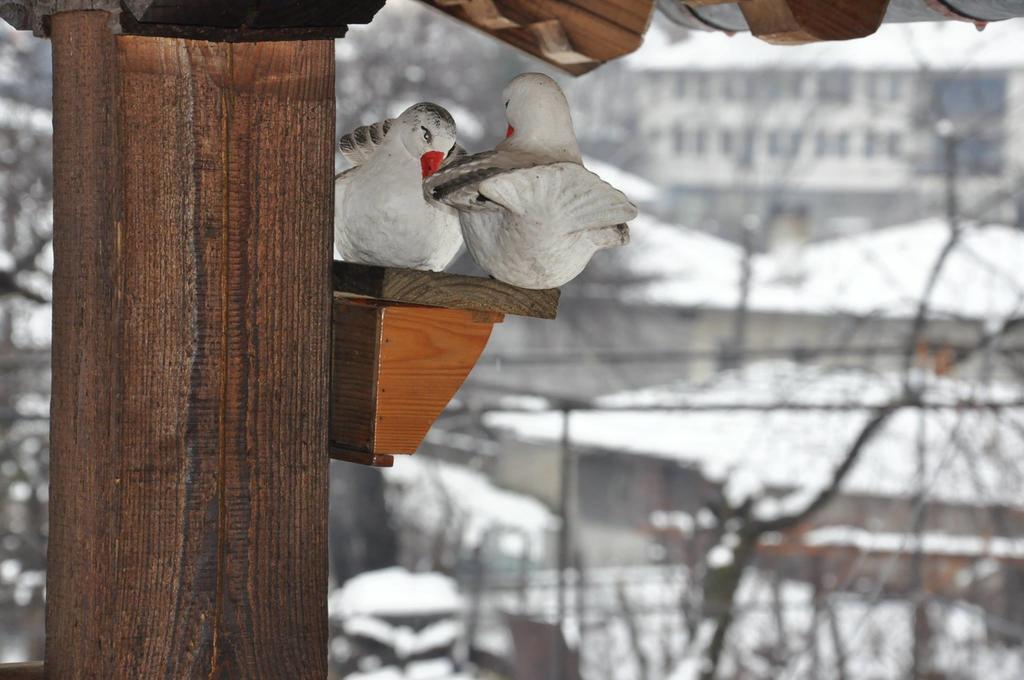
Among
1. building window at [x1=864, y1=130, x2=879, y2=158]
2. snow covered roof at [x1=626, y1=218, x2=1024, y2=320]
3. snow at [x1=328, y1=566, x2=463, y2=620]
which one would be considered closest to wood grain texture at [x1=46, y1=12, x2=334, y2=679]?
snow at [x1=328, y1=566, x2=463, y2=620]

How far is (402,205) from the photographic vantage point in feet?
3.24

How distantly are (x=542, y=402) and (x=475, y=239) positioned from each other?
4.01m

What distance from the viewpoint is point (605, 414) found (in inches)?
183

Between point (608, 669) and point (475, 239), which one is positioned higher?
point (475, 239)

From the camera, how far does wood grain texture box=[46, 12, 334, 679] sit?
0.82m

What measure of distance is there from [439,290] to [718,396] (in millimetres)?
3984

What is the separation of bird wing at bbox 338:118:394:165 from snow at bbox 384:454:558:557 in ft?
11.1

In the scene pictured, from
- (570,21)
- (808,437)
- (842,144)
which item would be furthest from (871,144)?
(570,21)

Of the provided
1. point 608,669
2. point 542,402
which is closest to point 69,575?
point 608,669

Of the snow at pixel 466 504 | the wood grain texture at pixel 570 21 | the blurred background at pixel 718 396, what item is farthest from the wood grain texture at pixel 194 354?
the snow at pixel 466 504

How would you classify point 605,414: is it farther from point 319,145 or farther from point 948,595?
point 319,145

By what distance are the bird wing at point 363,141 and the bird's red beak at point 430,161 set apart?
8 centimetres

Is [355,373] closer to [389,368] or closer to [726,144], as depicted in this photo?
[389,368]

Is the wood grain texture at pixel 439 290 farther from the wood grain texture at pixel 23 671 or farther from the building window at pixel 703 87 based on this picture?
the building window at pixel 703 87
